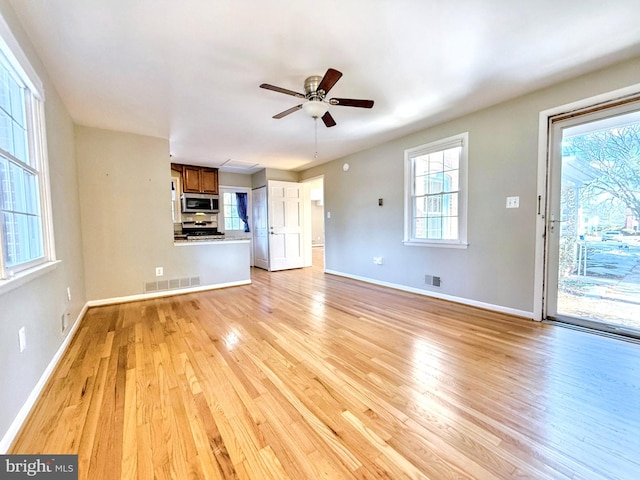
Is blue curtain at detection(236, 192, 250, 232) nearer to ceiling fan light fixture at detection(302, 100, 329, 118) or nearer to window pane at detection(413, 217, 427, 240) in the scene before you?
window pane at detection(413, 217, 427, 240)

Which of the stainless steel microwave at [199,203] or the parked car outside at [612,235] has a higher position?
the stainless steel microwave at [199,203]

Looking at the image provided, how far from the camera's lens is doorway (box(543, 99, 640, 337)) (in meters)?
2.41

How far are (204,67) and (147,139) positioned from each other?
7.52ft

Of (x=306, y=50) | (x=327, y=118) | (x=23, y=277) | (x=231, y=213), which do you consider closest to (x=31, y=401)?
(x=23, y=277)

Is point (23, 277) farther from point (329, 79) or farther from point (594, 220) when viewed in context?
point (594, 220)

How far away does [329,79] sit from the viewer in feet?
6.73

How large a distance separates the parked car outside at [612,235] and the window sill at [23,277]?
4473 mm

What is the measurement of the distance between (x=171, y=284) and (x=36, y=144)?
2598 mm

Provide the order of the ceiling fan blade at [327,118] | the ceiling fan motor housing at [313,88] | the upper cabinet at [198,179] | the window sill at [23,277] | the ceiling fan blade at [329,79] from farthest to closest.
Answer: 1. the upper cabinet at [198,179]
2. the ceiling fan blade at [327,118]
3. the ceiling fan motor housing at [313,88]
4. the ceiling fan blade at [329,79]
5. the window sill at [23,277]

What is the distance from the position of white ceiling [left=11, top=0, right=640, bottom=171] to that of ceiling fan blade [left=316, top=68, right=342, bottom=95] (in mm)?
210

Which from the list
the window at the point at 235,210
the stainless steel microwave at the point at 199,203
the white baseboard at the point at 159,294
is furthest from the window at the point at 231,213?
the white baseboard at the point at 159,294

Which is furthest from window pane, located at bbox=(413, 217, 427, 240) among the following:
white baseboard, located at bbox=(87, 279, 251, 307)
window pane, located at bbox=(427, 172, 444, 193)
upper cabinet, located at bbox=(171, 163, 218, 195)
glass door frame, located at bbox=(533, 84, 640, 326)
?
upper cabinet, located at bbox=(171, 163, 218, 195)

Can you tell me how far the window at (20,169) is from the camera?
5.05ft

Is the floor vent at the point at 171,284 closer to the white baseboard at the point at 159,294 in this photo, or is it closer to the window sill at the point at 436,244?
the white baseboard at the point at 159,294
